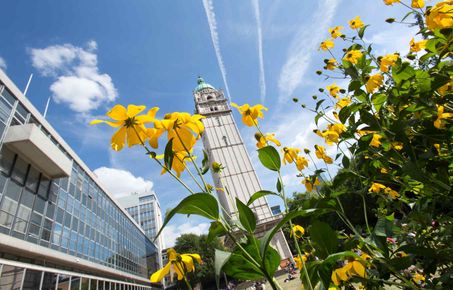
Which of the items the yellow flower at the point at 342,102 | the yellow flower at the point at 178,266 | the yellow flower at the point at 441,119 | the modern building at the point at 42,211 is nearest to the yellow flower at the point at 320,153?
the yellow flower at the point at 342,102

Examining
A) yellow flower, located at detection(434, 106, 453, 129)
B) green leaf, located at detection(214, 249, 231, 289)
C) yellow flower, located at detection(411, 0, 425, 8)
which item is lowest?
green leaf, located at detection(214, 249, 231, 289)

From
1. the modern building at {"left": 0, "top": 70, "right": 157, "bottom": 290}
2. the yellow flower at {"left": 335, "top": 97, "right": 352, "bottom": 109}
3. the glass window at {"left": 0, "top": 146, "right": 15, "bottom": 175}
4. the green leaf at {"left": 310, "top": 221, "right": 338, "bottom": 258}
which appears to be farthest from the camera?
the glass window at {"left": 0, "top": 146, "right": 15, "bottom": 175}

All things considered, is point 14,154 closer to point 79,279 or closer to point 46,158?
point 46,158

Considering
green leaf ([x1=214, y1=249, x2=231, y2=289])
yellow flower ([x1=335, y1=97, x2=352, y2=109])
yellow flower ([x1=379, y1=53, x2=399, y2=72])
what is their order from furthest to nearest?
yellow flower ([x1=335, y1=97, x2=352, y2=109]) < yellow flower ([x1=379, y1=53, x2=399, y2=72]) < green leaf ([x1=214, y1=249, x2=231, y2=289])

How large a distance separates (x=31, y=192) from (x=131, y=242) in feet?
54.9

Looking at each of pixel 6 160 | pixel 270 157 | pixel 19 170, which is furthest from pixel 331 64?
pixel 19 170

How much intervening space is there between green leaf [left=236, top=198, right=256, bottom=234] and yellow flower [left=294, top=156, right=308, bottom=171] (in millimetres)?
1180

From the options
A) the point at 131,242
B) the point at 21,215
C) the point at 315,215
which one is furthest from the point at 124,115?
the point at 131,242

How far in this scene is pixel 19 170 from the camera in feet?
31.9

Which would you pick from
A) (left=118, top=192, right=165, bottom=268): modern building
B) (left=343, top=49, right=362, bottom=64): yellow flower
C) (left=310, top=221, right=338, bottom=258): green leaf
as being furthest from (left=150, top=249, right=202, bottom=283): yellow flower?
(left=118, top=192, right=165, bottom=268): modern building

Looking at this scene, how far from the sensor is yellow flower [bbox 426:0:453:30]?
114cm

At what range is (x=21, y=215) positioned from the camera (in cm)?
912

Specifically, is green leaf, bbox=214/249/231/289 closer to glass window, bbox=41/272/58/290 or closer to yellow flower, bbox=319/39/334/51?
yellow flower, bbox=319/39/334/51

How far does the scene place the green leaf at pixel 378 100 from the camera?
1.35 meters
